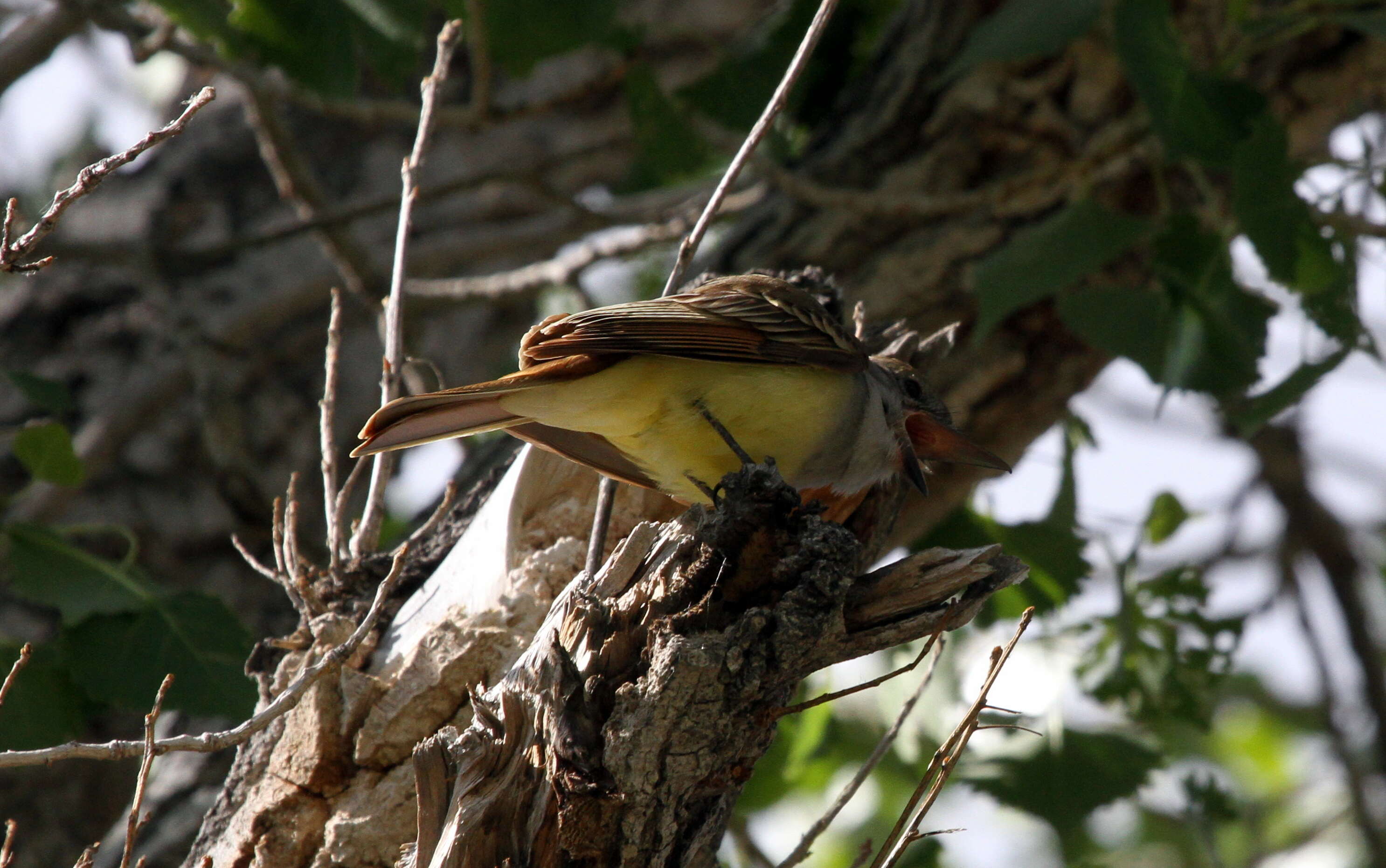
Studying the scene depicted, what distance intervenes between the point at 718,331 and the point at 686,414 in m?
0.21

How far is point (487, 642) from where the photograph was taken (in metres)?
2.77

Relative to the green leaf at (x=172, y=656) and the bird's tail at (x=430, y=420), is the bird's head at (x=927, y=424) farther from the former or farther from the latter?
the green leaf at (x=172, y=656)

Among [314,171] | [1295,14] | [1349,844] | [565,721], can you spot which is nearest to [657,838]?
[565,721]

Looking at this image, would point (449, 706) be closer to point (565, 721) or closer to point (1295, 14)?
point (565, 721)

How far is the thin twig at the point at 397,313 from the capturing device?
9.59 ft

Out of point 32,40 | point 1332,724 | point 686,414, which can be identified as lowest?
point 1332,724

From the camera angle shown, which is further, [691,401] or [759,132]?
[691,401]

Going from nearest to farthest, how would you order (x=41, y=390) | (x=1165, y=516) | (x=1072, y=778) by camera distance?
(x=41, y=390) < (x=1165, y=516) < (x=1072, y=778)

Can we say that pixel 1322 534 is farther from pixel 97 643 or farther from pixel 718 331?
pixel 97 643

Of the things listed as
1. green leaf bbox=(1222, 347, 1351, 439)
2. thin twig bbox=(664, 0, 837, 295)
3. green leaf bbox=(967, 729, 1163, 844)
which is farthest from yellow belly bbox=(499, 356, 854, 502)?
green leaf bbox=(967, 729, 1163, 844)

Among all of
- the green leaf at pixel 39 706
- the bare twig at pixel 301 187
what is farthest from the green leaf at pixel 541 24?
the green leaf at pixel 39 706

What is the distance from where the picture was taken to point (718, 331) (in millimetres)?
2861

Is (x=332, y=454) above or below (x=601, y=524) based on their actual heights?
above

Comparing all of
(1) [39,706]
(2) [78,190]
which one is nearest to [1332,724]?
(1) [39,706]
